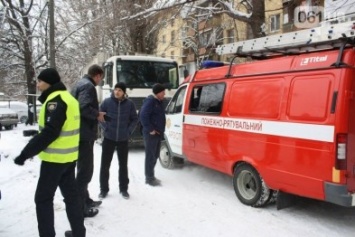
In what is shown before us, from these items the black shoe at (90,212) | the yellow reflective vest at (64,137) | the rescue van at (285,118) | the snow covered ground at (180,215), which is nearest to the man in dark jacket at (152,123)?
the snow covered ground at (180,215)

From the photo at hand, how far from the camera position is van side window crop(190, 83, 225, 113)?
6609 millimetres

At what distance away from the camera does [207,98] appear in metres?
7.05

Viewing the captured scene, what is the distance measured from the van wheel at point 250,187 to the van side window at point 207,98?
3.64 ft

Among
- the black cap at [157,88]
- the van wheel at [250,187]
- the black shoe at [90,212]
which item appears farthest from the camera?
the black cap at [157,88]

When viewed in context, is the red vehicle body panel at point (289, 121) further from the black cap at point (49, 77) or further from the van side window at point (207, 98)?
the black cap at point (49, 77)

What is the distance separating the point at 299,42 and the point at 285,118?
101cm

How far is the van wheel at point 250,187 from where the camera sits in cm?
570

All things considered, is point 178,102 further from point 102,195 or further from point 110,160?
point 102,195

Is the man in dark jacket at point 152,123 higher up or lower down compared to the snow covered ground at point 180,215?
higher up

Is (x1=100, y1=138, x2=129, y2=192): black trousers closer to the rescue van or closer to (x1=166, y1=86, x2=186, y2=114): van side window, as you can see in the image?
the rescue van

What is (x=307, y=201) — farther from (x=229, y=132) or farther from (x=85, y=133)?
(x=85, y=133)

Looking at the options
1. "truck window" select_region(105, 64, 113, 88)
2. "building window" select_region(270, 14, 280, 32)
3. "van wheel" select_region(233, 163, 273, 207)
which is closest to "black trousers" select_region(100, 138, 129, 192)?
"van wheel" select_region(233, 163, 273, 207)

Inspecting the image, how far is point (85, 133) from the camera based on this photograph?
489cm

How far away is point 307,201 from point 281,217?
952 millimetres
